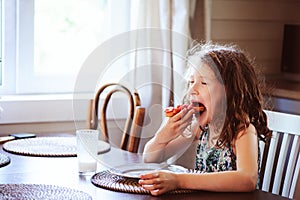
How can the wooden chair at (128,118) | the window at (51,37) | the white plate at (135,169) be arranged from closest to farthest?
1. the white plate at (135,169)
2. the wooden chair at (128,118)
3. the window at (51,37)

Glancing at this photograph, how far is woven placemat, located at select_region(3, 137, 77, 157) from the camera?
2107 mm

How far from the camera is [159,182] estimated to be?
1653 mm

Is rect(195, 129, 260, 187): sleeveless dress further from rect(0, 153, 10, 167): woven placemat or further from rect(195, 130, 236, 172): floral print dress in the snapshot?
rect(0, 153, 10, 167): woven placemat

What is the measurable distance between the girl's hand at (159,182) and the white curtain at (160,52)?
1.22 meters

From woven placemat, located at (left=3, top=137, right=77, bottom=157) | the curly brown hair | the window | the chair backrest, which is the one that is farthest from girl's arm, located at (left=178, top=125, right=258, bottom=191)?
the window

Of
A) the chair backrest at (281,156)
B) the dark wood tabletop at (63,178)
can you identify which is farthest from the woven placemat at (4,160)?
the chair backrest at (281,156)

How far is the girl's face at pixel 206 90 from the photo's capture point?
6.17 feet

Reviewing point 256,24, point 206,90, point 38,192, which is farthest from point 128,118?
point 256,24

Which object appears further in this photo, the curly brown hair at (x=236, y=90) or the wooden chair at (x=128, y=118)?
the wooden chair at (x=128, y=118)

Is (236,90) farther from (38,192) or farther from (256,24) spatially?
(256,24)

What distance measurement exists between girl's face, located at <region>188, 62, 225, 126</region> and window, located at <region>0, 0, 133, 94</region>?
123 cm

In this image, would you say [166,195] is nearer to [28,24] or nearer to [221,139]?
[221,139]

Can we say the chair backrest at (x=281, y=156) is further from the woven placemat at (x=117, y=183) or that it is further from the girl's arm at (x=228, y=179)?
the woven placemat at (x=117, y=183)

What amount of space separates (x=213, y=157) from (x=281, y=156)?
254 millimetres
